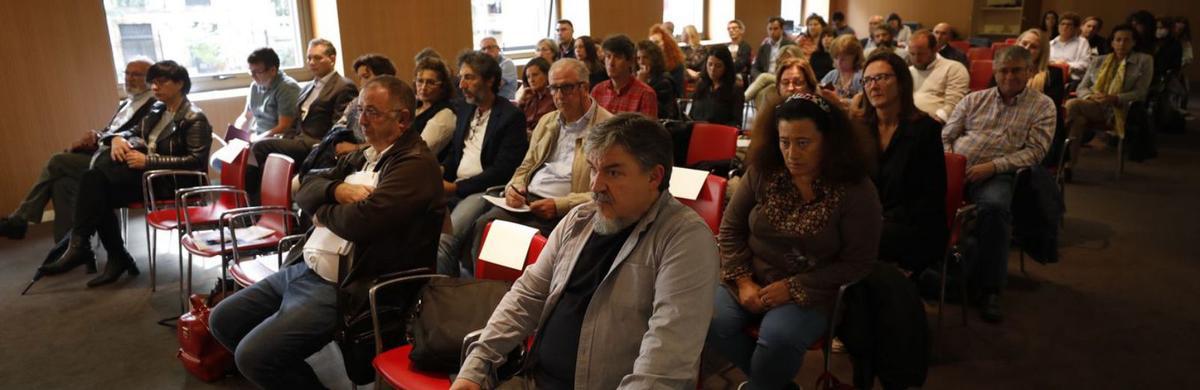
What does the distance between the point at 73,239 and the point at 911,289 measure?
4.23 meters

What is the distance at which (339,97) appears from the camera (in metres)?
5.16

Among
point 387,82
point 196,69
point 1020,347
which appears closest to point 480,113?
point 387,82

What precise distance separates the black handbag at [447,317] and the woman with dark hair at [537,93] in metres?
2.30

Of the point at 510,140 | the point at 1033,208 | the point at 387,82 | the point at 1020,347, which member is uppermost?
the point at 387,82

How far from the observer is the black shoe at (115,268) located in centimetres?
431

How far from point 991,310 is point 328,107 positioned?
3.89m

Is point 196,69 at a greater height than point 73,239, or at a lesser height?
greater

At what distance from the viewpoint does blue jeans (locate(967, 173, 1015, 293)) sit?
360cm

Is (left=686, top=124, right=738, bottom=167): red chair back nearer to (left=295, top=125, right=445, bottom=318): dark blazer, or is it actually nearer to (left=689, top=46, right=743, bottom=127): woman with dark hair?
(left=689, top=46, right=743, bottom=127): woman with dark hair

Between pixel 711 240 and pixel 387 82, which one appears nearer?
pixel 711 240

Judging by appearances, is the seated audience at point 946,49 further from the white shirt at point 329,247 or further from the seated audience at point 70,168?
the seated audience at point 70,168

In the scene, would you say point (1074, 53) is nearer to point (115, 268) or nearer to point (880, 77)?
point (880, 77)

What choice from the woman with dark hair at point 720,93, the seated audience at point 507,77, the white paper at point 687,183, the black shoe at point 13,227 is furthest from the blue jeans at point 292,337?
the seated audience at point 507,77

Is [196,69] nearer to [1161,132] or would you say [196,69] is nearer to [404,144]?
[404,144]
